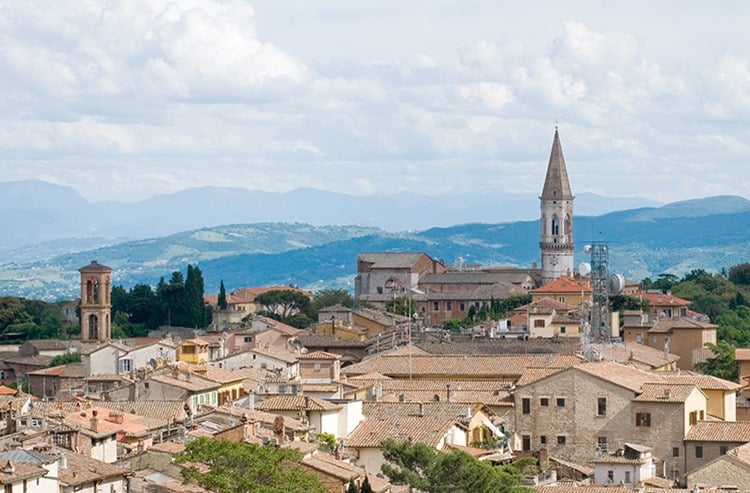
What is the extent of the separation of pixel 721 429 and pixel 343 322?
50.0 m

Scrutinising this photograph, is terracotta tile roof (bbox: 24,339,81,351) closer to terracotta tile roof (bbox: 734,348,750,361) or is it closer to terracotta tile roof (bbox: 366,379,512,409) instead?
terracotta tile roof (bbox: 734,348,750,361)

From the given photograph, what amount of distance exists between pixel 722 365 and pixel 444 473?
36.3m

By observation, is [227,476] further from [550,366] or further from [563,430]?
[550,366]

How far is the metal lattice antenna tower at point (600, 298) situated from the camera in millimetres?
80625

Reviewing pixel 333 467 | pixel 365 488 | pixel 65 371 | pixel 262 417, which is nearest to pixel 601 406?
pixel 262 417

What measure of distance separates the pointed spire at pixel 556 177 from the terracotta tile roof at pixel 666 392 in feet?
308

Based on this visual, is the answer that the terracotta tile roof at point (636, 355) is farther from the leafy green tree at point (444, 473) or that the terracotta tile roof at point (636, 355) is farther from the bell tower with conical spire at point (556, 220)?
the bell tower with conical spire at point (556, 220)

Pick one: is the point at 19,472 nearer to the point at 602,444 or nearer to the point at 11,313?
the point at 602,444

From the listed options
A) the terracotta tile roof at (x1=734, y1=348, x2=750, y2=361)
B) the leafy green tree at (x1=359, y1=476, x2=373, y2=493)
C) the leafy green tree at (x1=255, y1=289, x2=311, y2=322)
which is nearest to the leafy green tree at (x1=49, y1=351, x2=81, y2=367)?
the leafy green tree at (x1=255, y1=289, x2=311, y2=322)

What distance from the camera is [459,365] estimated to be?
2522 inches

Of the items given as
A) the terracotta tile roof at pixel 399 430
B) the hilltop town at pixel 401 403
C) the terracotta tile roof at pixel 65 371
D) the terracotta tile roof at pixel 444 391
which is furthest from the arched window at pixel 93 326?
the terracotta tile roof at pixel 399 430

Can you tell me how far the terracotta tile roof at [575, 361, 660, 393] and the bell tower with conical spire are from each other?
79329 millimetres

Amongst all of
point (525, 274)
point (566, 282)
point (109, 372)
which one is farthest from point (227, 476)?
point (525, 274)

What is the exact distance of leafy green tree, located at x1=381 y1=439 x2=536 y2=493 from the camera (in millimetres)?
36406
